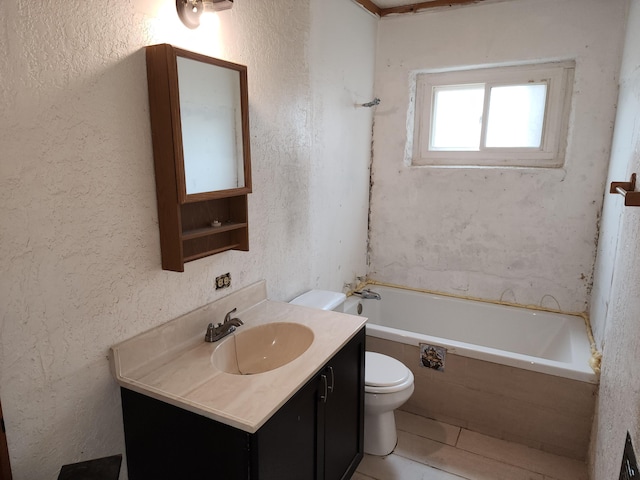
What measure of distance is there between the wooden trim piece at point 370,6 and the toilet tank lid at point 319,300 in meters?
1.84

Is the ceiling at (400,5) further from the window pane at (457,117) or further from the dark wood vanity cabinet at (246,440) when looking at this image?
the dark wood vanity cabinet at (246,440)

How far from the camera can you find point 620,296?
167 centimetres

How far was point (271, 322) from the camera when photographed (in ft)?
5.88

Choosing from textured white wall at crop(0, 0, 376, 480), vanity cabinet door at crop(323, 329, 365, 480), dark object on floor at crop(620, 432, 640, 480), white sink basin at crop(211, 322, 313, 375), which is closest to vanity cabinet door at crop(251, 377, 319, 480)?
vanity cabinet door at crop(323, 329, 365, 480)

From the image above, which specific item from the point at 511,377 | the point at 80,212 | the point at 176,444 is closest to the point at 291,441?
the point at 176,444

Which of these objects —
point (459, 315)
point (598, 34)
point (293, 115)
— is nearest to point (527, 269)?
point (459, 315)

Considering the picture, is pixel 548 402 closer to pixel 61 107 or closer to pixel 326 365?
pixel 326 365

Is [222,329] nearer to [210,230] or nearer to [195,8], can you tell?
[210,230]

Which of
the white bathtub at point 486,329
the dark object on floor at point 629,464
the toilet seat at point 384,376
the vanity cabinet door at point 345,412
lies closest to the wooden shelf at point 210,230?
the vanity cabinet door at point 345,412

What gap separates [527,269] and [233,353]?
211 centimetres

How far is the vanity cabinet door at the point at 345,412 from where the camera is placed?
1.61m

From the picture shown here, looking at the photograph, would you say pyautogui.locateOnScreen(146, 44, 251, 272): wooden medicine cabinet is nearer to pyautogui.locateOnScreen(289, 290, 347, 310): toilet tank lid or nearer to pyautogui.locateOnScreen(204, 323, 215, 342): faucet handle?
pyautogui.locateOnScreen(204, 323, 215, 342): faucet handle

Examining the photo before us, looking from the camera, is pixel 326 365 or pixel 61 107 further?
pixel 326 365

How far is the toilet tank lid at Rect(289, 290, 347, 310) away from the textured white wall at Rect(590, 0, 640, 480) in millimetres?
1264
